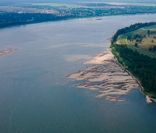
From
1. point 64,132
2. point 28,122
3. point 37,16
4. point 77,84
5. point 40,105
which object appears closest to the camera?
point 64,132

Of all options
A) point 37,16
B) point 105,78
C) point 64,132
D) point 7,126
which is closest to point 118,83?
point 105,78

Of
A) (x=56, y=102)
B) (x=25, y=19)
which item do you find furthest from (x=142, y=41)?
(x=25, y=19)

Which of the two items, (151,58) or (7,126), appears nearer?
(7,126)

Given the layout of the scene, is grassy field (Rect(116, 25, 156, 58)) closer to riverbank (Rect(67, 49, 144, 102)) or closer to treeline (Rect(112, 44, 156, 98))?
treeline (Rect(112, 44, 156, 98))

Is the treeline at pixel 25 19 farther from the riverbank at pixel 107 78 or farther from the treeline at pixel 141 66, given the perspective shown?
the riverbank at pixel 107 78

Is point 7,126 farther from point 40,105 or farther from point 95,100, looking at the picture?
point 95,100
